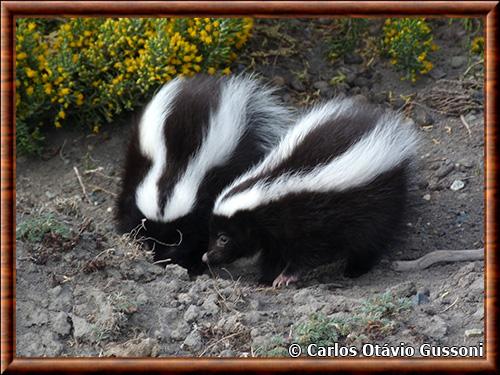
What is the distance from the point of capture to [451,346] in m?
4.70

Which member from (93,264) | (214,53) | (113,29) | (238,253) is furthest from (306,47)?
(93,264)

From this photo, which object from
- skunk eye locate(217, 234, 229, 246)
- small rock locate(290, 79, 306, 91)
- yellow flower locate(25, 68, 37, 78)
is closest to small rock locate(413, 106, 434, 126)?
small rock locate(290, 79, 306, 91)

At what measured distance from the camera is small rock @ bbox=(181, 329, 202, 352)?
4711 mm

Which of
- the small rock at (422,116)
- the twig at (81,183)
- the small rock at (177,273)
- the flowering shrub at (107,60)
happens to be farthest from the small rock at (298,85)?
the small rock at (177,273)

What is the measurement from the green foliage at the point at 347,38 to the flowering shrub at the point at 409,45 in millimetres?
264

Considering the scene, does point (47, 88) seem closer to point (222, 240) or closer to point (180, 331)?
point (222, 240)

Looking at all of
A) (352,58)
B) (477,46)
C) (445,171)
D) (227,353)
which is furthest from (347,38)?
(227,353)

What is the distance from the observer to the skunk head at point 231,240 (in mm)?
6016

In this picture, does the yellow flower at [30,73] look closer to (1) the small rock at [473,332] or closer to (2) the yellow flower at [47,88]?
(2) the yellow flower at [47,88]

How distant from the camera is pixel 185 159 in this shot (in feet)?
20.1

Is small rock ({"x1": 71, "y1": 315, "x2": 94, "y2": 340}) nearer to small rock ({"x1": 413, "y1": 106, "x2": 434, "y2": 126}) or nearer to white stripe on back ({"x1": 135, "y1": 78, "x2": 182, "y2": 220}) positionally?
white stripe on back ({"x1": 135, "y1": 78, "x2": 182, "y2": 220})

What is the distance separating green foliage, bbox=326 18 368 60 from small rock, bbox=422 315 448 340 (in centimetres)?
350

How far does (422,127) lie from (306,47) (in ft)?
4.43

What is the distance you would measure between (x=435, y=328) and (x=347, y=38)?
366cm
